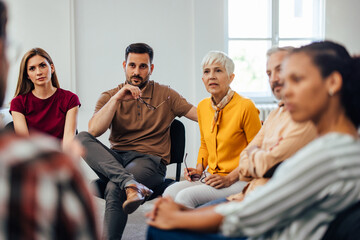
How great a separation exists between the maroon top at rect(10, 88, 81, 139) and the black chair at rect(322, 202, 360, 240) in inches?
93.5

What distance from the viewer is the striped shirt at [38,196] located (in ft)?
1.69

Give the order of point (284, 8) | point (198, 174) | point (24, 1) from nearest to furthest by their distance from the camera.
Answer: point (198, 174) → point (24, 1) → point (284, 8)

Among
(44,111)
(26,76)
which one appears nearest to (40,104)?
(44,111)

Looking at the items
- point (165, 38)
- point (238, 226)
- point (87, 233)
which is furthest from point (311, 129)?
point (165, 38)

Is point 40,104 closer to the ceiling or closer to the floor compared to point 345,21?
closer to the floor

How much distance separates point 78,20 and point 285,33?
2.71 metres

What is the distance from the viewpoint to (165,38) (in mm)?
4941

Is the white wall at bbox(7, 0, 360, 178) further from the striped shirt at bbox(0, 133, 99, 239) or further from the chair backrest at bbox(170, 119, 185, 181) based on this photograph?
the striped shirt at bbox(0, 133, 99, 239)

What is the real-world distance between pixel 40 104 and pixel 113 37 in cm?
208

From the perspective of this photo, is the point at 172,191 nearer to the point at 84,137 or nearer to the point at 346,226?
the point at 84,137

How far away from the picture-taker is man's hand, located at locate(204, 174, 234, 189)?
7.07ft

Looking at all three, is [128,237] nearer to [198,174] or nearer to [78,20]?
[198,174]

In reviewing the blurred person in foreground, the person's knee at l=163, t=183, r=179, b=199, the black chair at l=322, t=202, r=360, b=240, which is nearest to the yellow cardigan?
the person's knee at l=163, t=183, r=179, b=199

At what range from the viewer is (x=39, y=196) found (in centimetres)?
52
